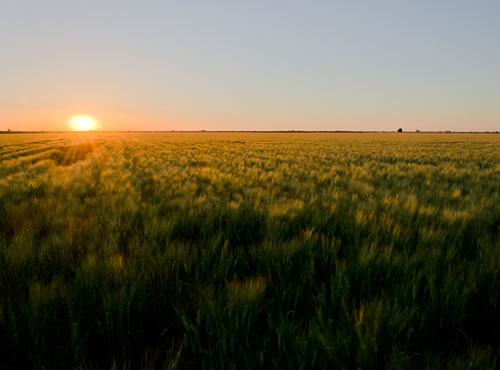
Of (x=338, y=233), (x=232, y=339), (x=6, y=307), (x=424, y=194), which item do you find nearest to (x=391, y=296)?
(x=232, y=339)

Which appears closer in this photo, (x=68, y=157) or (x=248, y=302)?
(x=248, y=302)

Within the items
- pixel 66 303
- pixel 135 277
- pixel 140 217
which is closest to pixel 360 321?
pixel 135 277

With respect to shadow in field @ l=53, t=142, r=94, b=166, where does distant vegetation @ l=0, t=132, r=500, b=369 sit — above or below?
below

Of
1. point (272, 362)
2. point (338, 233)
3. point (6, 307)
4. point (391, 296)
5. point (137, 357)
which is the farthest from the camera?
point (338, 233)

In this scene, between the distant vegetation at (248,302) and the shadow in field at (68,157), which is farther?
the shadow in field at (68,157)

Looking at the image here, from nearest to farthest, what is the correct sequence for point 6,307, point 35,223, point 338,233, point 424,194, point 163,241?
point 6,307
point 163,241
point 338,233
point 35,223
point 424,194

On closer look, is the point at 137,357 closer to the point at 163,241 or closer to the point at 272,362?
the point at 272,362

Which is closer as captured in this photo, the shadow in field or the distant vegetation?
the distant vegetation

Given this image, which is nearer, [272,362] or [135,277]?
[272,362]

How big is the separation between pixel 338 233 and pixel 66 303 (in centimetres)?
177

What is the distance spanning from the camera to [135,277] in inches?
48.0

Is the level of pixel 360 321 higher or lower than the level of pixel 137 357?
higher

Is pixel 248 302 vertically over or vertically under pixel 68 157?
under

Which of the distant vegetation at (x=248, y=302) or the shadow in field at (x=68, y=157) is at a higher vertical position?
the shadow in field at (x=68, y=157)
